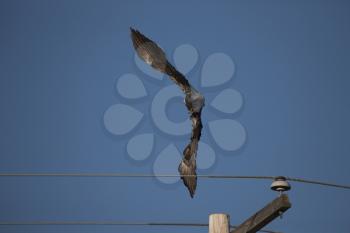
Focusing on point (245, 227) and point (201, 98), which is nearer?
point (245, 227)

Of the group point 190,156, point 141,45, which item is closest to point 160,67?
point 141,45

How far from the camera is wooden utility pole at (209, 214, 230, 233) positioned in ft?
24.6

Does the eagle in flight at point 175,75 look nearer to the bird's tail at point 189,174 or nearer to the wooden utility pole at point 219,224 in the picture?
the bird's tail at point 189,174

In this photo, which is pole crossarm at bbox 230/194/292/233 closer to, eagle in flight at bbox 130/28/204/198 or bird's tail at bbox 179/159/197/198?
bird's tail at bbox 179/159/197/198

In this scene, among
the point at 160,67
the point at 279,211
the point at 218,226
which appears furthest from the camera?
the point at 160,67

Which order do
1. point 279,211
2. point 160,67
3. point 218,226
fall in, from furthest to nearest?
1. point 160,67
2. point 218,226
3. point 279,211

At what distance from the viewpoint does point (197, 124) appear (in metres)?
8.06

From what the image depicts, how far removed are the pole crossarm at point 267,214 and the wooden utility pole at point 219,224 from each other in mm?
231

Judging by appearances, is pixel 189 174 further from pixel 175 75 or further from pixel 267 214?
pixel 175 75

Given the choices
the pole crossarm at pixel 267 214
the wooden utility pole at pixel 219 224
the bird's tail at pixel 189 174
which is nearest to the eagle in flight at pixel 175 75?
the bird's tail at pixel 189 174

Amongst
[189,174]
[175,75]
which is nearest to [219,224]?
[189,174]

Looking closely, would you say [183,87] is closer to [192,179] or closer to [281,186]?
[192,179]

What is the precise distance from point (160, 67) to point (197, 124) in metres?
0.79

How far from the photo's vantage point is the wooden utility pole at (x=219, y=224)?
750 centimetres
